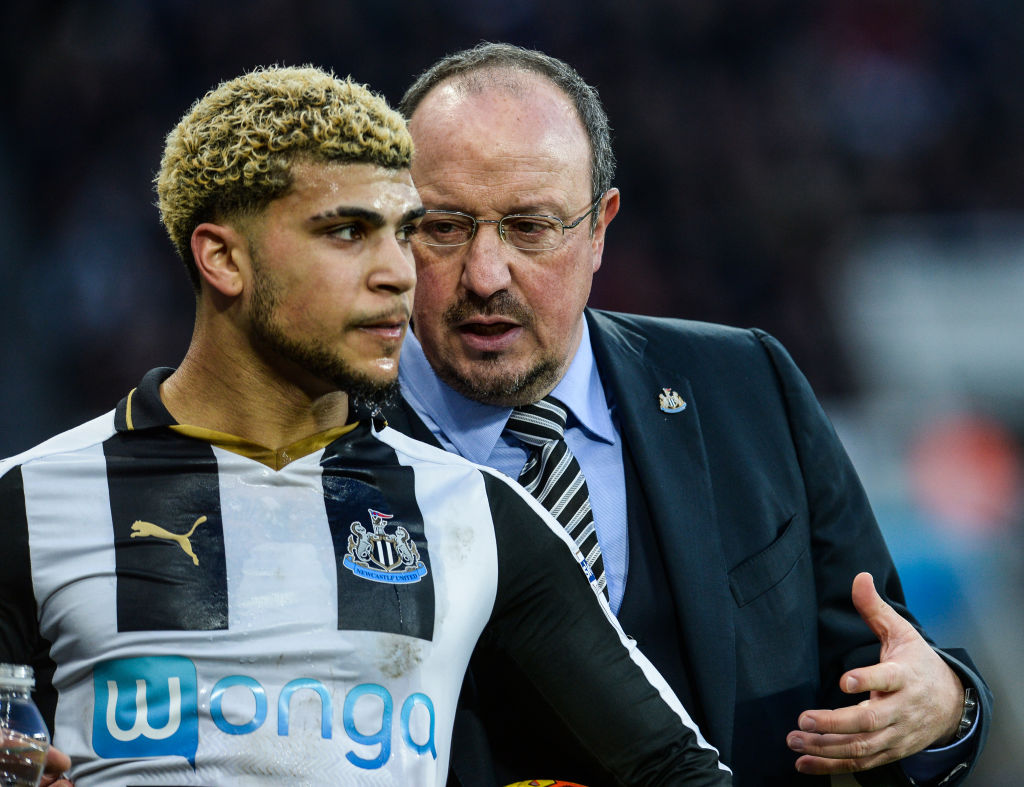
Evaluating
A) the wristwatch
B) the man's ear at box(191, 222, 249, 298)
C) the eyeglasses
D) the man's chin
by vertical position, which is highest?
the eyeglasses

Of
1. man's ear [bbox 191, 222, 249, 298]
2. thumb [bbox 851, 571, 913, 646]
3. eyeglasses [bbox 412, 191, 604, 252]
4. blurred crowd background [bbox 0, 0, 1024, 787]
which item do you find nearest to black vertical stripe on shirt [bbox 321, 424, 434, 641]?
man's ear [bbox 191, 222, 249, 298]

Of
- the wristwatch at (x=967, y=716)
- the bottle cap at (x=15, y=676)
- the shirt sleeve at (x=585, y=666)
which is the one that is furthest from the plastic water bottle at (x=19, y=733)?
the wristwatch at (x=967, y=716)

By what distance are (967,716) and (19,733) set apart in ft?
6.01

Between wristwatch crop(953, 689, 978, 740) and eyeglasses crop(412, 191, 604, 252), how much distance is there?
1.23m

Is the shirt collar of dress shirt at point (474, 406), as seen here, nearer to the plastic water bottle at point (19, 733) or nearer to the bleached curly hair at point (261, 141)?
the bleached curly hair at point (261, 141)

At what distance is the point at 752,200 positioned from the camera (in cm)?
746

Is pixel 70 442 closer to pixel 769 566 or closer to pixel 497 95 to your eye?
pixel 497 95

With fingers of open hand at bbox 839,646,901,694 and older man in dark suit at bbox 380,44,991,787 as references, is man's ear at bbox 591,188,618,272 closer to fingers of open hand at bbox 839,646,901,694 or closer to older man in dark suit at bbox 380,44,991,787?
older man in dark suit at bbox 380,44,991,787

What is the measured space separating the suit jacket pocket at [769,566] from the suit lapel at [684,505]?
2.0 inches

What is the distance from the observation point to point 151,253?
6.40 meters

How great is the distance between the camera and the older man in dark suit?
261 centimetres

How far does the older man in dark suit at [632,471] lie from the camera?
2611mm

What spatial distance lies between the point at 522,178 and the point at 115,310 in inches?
157

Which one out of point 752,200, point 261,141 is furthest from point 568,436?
point 752,200
